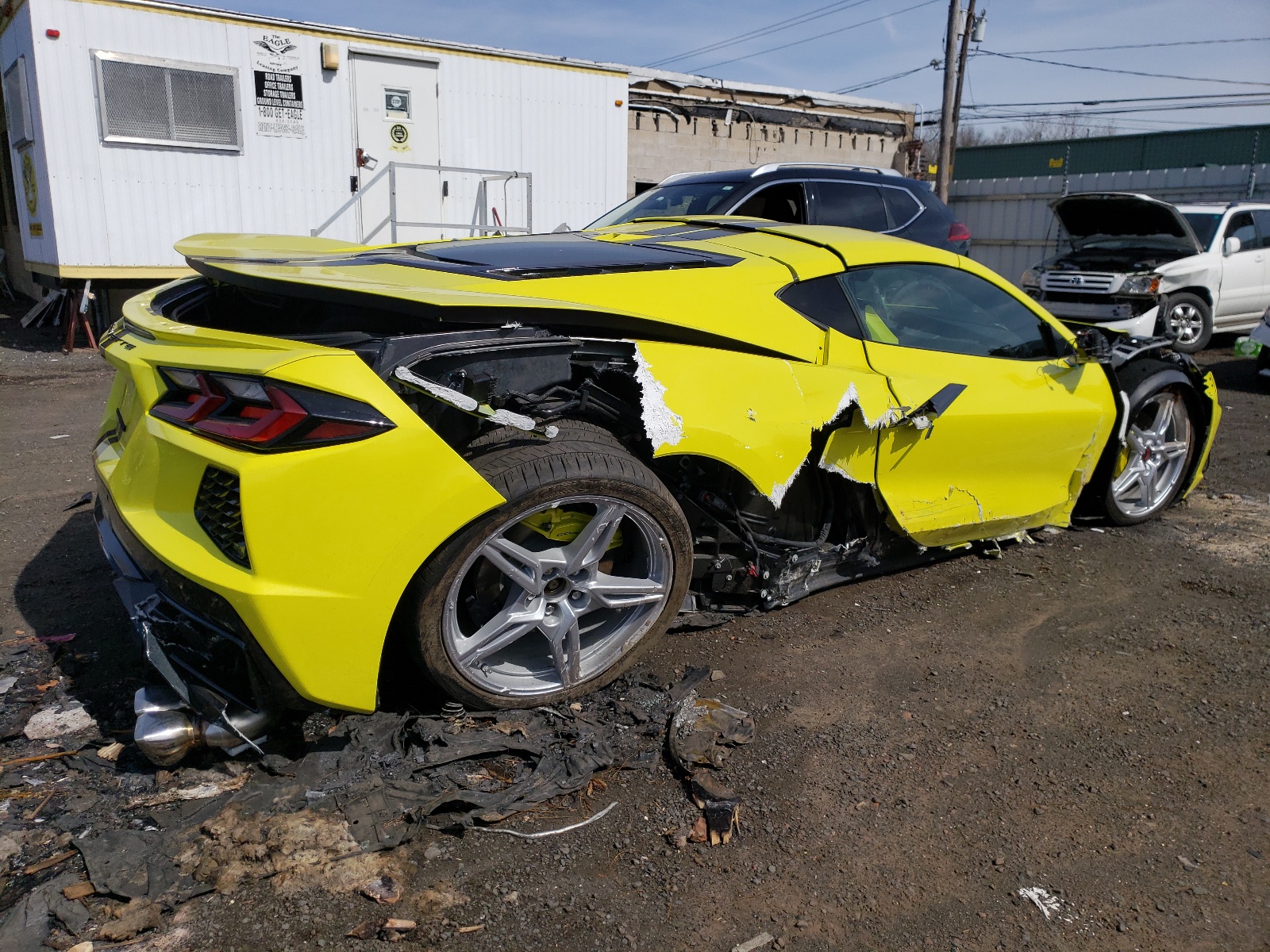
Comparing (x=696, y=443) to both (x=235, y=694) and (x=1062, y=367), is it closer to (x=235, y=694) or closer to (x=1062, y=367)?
(x=235, y=694)

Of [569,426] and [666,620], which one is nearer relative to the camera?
[569,426]

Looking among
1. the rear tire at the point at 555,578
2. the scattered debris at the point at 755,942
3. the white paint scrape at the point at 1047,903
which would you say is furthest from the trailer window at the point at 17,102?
the white paint scrape at the point at 1047,903

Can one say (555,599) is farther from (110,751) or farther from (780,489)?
(110,751)

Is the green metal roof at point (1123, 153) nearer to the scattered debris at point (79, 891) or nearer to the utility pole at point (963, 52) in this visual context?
the utility pole at point (963, 52)

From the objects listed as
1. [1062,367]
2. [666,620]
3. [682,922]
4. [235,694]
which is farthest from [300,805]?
[1062,367]

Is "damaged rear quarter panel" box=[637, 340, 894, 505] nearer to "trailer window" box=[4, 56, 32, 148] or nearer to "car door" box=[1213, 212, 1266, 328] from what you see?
"car door" box=[1213, 212, 1266, 328]

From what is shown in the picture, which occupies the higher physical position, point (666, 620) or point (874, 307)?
point (874, 307)

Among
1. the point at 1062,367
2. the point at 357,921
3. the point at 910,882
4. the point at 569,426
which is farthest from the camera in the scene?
the point at 1062,367

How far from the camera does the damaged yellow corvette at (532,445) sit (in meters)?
2.37

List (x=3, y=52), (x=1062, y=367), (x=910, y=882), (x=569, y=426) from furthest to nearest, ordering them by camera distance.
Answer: (x=3, y=52), (x=1062, y=367), (x=569, y=426), (x=910, y=882)

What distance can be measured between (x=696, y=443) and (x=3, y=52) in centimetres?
1215

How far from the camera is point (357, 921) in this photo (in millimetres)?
2080

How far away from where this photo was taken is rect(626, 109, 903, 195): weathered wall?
55.5 ft

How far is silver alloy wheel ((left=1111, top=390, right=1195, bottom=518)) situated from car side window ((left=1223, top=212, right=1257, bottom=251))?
811cm
